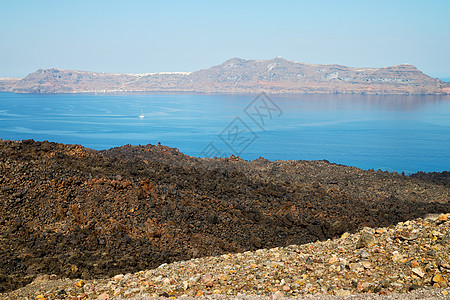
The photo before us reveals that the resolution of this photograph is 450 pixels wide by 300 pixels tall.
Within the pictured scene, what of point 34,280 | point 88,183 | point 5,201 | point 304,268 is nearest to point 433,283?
point 304,268

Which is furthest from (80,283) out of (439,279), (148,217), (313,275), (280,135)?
(280,135)

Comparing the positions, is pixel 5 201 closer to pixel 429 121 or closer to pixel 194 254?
pixel 194 254

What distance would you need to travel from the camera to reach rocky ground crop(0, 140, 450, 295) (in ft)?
27.2

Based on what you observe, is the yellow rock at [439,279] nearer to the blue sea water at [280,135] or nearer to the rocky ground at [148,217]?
the rocky ground at [148,217]

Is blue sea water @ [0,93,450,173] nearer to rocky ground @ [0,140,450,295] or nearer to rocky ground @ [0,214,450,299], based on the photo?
rocky ground @ [0,140,450,295]

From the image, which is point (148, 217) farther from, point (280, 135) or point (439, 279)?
point (280, 135)

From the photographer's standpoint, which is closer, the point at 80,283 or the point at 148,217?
Result: the point at 80,283

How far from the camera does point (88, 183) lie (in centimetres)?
1145

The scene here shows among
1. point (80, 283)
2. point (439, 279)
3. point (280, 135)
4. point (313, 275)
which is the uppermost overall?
point (439, 279)

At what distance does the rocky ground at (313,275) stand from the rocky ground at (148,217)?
65mm

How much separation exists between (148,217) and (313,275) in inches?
201

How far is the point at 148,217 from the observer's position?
10.5m

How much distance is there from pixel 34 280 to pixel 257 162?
16725mm

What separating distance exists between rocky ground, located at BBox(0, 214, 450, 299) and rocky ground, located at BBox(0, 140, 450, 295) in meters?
0.06
